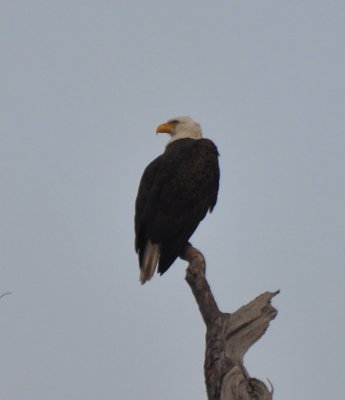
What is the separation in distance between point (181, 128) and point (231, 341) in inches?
169

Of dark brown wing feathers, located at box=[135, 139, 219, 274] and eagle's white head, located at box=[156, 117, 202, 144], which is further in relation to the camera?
eagle's white head, located at box=[156, 117, 202, 144]

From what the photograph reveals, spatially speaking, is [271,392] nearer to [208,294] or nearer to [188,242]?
[208,294]

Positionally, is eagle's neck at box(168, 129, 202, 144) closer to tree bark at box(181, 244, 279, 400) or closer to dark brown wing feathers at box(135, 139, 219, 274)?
dark brown wing feathers at box(135, 139, 219, 274)

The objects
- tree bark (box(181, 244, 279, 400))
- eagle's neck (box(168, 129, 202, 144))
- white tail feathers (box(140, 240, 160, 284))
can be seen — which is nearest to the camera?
tree bark (box(181, 244, 279, 400))

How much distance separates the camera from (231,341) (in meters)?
6.33

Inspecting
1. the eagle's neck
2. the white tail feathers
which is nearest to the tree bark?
the white tail feathers

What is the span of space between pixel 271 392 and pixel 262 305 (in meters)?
0.72

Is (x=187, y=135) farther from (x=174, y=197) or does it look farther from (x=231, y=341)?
(x=231, y=341)

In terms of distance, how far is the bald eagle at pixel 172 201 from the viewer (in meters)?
8.52

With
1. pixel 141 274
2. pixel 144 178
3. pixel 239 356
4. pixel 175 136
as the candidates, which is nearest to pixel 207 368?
pixel 239 356

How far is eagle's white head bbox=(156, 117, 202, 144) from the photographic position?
1012cm

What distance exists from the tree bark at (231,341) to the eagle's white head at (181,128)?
351cm

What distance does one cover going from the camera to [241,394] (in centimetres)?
593

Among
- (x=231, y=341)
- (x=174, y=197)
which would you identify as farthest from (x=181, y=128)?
(x=231, y=341)
